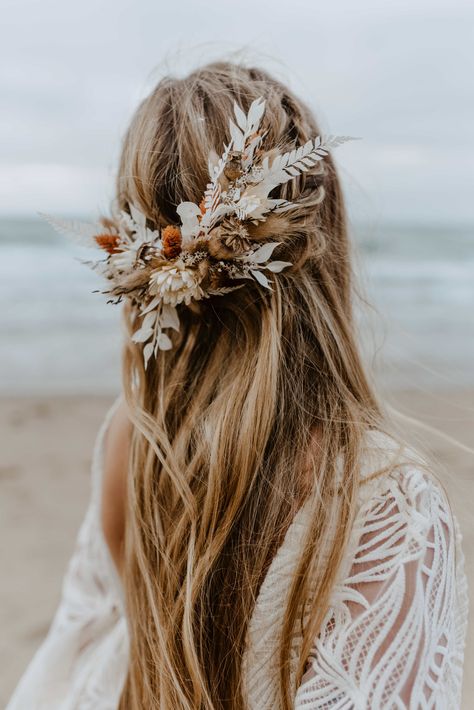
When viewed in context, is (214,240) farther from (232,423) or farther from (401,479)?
(401,479)

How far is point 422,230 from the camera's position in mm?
17172

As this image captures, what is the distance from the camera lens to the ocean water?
18.1 feet

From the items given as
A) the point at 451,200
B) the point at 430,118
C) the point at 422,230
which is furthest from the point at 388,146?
the point at 451,200

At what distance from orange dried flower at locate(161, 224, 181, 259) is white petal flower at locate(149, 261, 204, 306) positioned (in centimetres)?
2

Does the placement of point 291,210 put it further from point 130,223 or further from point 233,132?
point 130,223

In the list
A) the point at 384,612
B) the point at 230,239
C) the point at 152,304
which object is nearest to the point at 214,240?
the point at 230,239

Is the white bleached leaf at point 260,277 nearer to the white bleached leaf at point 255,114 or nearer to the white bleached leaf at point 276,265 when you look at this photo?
the white bleached leaf at point 276,265

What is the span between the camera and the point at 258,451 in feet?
3.76

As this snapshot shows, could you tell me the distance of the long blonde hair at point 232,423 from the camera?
114cm

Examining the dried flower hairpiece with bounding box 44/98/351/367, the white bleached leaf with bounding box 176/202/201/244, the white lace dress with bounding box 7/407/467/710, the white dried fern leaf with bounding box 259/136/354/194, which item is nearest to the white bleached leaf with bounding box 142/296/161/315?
the dried flower hairpiece with bounding box 44/98/351/367

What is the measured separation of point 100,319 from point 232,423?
6.69 m

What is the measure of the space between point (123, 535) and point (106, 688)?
13.5 inches

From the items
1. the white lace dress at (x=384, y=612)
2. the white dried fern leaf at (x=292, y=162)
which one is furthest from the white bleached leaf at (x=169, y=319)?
the white lace dress at (x=384, y=612)

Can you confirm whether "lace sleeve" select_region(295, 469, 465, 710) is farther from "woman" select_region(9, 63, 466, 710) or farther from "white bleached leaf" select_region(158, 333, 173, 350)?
"white bleached leaf" select_region(158, 333, 173, 350)
